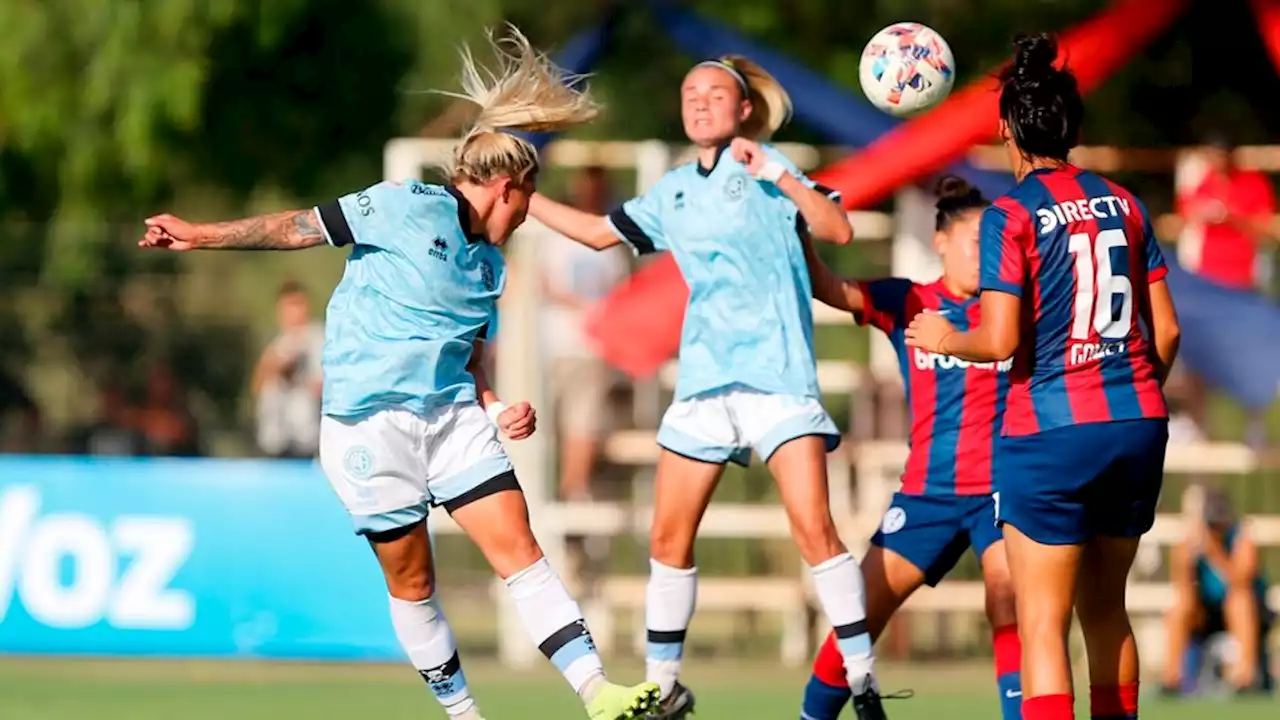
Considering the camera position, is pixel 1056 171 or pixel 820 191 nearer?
pixel 1056 171

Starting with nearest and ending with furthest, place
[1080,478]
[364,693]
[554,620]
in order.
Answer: [1080,478]
[554,620]
[364,693]

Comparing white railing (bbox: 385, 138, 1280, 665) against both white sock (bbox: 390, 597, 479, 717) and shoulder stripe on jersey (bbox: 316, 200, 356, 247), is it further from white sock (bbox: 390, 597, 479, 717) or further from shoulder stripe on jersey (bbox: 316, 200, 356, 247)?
shoulder stripe on jersey (bbox: 316, 200, 356, 247)

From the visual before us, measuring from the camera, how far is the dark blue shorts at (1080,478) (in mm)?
6801

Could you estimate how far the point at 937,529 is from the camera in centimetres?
806

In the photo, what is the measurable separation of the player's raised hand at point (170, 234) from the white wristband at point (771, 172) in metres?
1.94

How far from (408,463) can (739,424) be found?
1321 mm

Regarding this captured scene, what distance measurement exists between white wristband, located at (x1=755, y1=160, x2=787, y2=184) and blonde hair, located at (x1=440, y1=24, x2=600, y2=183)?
59 centimetres

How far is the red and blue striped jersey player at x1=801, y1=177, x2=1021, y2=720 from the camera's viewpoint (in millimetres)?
8031

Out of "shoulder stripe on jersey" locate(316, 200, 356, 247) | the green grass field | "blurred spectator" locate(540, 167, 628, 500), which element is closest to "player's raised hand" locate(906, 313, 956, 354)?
"shoulder stripe on jersey" locate(316, 200, 356, 247)

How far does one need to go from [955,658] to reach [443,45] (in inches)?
247

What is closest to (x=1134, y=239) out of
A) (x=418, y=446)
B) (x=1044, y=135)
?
(x=1044, y=135)

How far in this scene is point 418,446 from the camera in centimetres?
758

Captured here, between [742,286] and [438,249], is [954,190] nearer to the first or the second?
[742,286]

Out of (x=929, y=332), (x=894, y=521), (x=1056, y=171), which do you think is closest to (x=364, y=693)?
(x=894, y=521)
